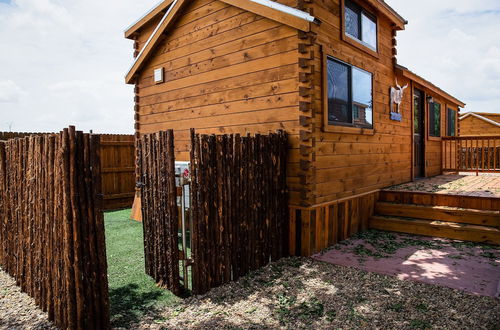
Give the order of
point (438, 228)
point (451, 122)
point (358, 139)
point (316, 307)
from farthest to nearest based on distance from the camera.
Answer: point (451, 122), point (358, 139), point (438, 228), point (316, 307)

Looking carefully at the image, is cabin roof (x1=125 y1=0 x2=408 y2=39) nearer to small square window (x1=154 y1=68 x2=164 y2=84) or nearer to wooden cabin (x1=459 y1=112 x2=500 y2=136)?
small square window (x1=154 y1=68 x2=164 y2=84)

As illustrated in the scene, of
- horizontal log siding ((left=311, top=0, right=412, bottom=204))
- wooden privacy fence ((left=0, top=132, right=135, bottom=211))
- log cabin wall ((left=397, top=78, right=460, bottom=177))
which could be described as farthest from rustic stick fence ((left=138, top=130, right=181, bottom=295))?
log cabin wall ((left=397, top=78, right=460, bottom=177))

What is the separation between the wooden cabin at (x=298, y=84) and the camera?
590cm

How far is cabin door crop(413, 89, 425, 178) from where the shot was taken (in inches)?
A: 460

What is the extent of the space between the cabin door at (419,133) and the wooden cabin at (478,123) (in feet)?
47.0

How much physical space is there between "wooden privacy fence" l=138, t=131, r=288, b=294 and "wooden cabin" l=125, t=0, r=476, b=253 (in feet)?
2.80

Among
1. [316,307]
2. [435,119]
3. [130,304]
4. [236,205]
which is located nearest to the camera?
[316,307]

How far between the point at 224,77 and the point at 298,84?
193cm

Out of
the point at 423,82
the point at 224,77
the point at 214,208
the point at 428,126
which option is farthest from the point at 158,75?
the point at 428,126

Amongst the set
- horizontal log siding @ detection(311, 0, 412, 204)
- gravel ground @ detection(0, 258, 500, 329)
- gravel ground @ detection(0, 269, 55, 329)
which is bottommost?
gravel ground @ detection(0, 269, 55, 329)

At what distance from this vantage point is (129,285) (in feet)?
15.7

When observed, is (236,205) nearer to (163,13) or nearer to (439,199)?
(439,199)

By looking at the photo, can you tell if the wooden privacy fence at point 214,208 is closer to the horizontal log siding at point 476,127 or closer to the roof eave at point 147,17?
the roof eave at point 147,17

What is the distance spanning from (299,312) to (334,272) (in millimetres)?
1437
